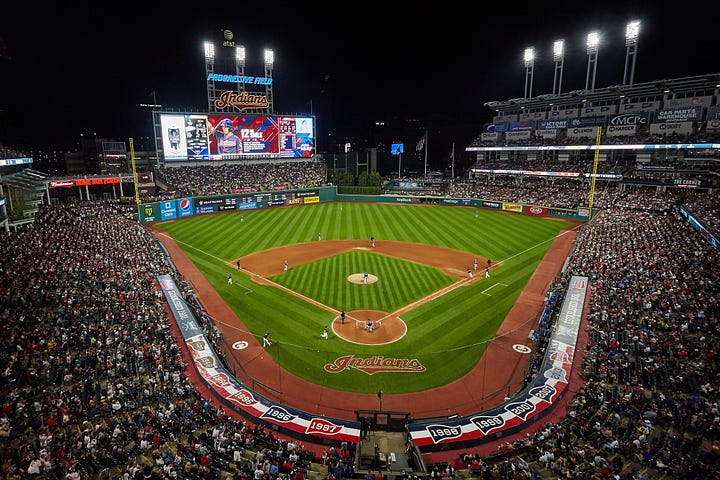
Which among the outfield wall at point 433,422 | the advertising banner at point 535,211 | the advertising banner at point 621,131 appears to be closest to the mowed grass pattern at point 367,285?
the outfield wall at point 433,422

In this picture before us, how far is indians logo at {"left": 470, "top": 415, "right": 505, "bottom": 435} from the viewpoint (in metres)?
13.7

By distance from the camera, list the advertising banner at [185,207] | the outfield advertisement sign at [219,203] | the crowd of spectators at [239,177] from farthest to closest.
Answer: the crowd of spectators at [239,177] < the advertising banner at [185,207] < the outfield advertisement sign at [219,203]

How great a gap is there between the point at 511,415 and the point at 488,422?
0.99 m

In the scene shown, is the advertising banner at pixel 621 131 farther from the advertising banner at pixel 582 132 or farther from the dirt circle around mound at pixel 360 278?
the dirt circle around mound at pixel 360 278

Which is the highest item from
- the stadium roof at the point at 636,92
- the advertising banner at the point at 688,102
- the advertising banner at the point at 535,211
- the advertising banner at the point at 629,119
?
the stadium roof at the point at 636,92

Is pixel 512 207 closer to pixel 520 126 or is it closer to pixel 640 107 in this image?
pixel 520 126

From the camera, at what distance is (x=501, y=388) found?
16.7m

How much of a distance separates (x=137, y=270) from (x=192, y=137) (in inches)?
1539

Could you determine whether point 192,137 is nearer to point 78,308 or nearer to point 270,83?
point 270,83

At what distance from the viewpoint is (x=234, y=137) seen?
208 ft

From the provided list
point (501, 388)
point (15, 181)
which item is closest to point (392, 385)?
point (501, 388)

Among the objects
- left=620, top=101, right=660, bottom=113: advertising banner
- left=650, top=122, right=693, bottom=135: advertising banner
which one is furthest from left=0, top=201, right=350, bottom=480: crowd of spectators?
left=620, top=101, right=660, bottom=113: advertising banner

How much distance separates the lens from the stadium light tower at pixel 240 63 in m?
62.5

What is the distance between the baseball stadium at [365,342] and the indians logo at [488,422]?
0.07 metres
